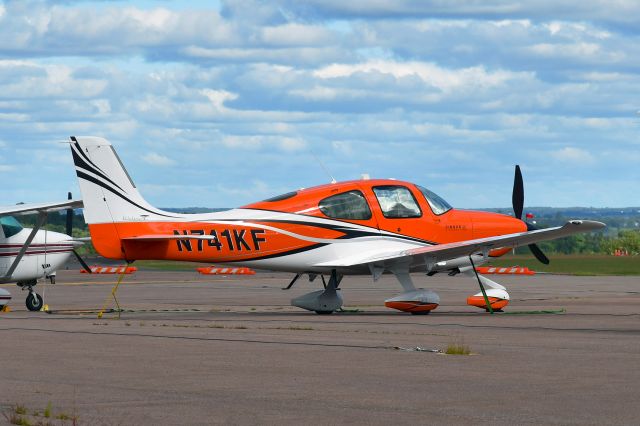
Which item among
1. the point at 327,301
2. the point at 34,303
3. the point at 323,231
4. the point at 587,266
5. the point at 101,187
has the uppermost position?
the point at 101,187

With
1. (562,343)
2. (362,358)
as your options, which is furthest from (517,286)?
(362,358)

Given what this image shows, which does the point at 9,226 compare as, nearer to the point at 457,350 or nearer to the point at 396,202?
the point at 396,202

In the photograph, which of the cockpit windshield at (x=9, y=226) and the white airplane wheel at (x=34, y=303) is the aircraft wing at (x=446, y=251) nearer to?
the white airplane wheel at (x=34, y=303)

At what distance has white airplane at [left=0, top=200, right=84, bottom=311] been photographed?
28250mm

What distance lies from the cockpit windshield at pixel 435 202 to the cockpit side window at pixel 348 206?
4.78 feet

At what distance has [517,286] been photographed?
4069cm

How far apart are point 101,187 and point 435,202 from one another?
23.0 ft

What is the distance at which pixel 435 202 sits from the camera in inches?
1027

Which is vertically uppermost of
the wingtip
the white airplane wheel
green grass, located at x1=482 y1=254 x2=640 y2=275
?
the wingtip

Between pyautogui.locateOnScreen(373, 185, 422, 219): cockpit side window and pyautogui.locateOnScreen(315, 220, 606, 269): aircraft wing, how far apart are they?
0.89 metres

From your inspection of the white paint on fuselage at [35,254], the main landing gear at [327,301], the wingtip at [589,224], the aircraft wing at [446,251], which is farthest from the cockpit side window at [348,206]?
the white paint on fuselage at [35,254]

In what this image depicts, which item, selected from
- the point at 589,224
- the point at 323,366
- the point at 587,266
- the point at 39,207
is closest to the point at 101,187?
the point at 39,207

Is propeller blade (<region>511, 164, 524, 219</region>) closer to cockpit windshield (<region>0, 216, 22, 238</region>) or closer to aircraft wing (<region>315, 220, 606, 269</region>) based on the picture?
aircraft wing (<region>315, 220, 606, 269</region>)

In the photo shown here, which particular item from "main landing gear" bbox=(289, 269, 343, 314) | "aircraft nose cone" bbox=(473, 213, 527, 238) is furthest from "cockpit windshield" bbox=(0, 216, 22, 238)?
"aircraft nose cone" bbox=(473, 213, 527, 238)
